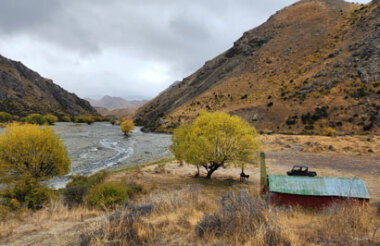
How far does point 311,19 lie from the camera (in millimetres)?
82500

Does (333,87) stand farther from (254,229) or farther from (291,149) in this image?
(254,229)

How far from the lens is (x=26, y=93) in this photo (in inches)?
5310

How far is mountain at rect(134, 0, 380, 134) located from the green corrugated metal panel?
35.0 m

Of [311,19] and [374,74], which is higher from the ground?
[311,19]

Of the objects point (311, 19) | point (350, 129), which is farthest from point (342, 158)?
point (311, 19)

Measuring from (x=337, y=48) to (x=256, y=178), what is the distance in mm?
61457

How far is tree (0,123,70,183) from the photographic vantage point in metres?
15.6

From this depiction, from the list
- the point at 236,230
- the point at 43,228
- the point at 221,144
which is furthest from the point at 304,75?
the point at 43,228

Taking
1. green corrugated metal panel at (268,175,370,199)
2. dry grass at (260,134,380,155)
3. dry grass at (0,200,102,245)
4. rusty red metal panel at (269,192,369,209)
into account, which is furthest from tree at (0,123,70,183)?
dry grass at (260,134,380,155)

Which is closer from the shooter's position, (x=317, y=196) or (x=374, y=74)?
A: (x=317, y=196)

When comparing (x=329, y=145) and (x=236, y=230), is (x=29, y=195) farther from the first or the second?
(x=329, y=145)

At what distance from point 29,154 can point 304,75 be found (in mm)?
67490

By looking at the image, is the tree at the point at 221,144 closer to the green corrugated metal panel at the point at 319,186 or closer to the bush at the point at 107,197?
the green corrugated metal panel at the point at 319,186

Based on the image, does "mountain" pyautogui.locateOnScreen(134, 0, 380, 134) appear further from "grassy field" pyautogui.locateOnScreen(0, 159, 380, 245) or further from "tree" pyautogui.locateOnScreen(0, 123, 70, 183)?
"tree" pyautogui.locateOnScreen(0, 123, 70, 183)
